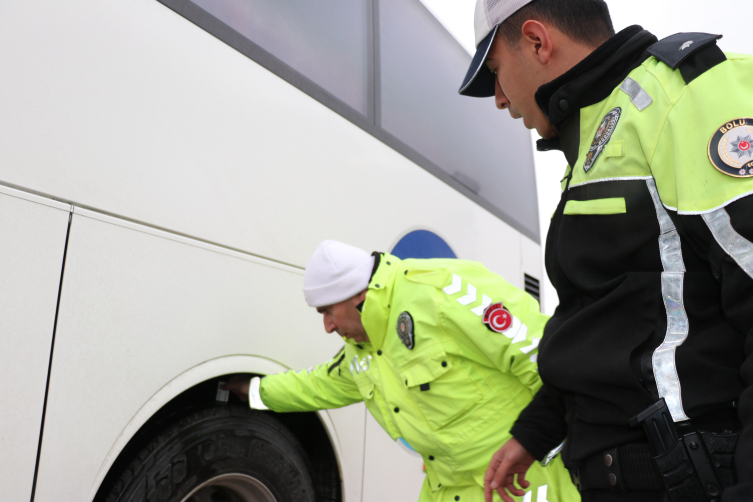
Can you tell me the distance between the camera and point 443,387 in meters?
1.79

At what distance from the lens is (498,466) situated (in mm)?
1404

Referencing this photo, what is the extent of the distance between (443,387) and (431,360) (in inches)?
3.7

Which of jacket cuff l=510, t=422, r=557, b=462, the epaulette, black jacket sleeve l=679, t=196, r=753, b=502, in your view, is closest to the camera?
black jacket sleeve l=679, t=196, r=753, b=502

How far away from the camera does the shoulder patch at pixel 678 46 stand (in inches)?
31.9

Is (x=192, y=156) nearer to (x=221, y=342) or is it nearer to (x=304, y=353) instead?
(x=221, y=342)

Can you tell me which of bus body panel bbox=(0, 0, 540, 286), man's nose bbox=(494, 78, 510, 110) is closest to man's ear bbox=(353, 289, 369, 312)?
bus body panel bbox=(0, 0, 540, 286)

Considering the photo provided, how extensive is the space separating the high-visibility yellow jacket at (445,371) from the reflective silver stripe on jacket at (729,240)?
3.29ft

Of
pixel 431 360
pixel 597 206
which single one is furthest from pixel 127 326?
pixel 597 206

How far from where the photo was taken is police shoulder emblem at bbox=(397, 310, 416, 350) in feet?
6.06

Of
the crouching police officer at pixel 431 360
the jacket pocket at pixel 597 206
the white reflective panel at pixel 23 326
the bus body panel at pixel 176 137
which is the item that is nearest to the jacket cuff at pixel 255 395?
the crouching police officer at pixel 431 360

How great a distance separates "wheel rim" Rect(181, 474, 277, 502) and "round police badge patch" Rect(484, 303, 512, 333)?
0.91m

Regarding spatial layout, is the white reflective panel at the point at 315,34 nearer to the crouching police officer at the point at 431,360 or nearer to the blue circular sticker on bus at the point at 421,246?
the blue circular sticker on bus at the point at 421,246

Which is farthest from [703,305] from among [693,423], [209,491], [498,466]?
[209,491]

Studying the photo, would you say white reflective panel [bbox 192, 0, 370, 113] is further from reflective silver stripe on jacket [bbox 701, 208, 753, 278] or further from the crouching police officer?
reflective silver stripe on jacket [bbox 701, 208, 753, 278]
